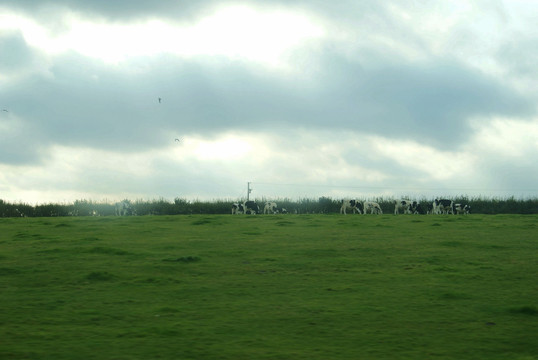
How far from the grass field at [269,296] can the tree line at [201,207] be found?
2615 cm

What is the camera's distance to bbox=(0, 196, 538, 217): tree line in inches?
1914

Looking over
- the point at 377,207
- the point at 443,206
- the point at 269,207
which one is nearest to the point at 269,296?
the point at 377,207

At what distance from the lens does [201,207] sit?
178 ft

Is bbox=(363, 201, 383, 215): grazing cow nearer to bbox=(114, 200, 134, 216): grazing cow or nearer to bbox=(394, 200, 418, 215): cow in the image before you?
bbox=(394, 200, 418, 215): cow

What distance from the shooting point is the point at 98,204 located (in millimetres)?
50531

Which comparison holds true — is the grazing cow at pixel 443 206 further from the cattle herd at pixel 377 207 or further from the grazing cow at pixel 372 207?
the grazing cow at pixel 372 207

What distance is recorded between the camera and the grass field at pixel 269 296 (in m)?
9.30

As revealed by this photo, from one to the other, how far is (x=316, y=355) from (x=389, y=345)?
124 cm

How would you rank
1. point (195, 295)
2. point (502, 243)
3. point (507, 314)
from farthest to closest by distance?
point (502, 243), point (195, 295), point (507, 314)

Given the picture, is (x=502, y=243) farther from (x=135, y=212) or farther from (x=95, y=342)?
(x=135, y=212)

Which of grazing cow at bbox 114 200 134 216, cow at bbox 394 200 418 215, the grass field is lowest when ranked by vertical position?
the grass field

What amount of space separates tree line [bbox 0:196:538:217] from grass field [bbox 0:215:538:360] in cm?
2615

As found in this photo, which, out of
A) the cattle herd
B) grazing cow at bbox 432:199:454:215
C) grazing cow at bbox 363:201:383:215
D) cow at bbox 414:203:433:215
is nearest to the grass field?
grazing cow at bbox 363:201:383:215

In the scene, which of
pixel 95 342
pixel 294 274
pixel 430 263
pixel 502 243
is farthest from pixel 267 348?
pixel 502 243
